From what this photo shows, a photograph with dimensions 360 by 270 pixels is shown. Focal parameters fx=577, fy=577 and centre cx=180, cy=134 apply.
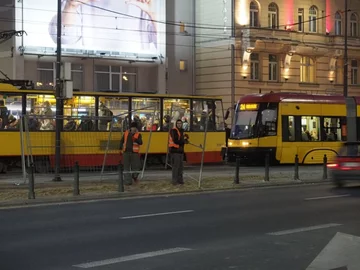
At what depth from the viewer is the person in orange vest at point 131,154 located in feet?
57.9

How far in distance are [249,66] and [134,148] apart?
2282 centimetres

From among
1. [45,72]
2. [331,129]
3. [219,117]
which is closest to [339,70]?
[331,129]

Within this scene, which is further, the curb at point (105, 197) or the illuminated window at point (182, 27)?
the illuminated window at point (182, 27)

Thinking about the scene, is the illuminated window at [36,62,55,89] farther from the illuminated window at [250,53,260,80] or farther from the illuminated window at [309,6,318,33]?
the illuminated window at [309,6,318,33]

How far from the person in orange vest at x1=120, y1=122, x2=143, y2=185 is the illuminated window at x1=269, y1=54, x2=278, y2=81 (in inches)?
960

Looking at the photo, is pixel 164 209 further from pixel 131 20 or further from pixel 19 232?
pixel 131 20

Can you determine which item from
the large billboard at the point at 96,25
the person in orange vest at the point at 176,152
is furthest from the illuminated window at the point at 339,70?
the person in orange vest at the point at 176,152

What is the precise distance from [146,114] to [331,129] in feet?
32.0

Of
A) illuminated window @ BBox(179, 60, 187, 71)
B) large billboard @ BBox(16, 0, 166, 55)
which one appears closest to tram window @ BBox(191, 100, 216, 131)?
large billboard @ BBox(16, 0, 166, 55)

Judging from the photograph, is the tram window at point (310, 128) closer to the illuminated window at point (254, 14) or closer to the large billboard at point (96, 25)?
the large billboard at point (96, 25)

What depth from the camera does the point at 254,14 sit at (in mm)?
39812

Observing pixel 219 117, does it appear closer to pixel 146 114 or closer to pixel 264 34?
pixel 146 114

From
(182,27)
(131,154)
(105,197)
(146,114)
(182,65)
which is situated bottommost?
(105,197)

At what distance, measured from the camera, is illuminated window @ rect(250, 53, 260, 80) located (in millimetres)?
39844
